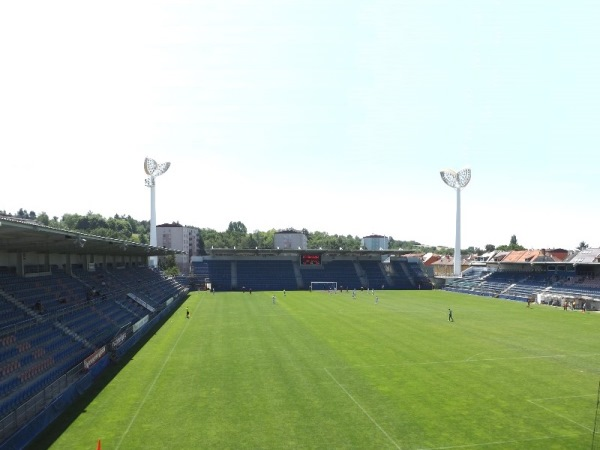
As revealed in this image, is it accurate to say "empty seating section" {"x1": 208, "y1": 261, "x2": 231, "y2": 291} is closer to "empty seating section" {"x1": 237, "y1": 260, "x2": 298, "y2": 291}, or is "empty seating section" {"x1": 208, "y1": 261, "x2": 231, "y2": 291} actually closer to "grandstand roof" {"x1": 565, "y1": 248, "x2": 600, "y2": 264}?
"empty seating section" {"x1": 237, "y1": 260, "x2": 298, "y2": 291}

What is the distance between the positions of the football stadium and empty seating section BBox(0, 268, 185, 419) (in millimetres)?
121

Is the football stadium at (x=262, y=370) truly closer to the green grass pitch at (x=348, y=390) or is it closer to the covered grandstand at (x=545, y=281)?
the green grass pitch at (x=348, y=390)

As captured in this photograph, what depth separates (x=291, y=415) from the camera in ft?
54.7

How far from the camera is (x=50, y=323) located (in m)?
24.1

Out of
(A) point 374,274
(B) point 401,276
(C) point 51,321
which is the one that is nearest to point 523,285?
(B) point 401,276

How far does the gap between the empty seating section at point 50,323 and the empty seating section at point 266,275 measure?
3923 centimetres

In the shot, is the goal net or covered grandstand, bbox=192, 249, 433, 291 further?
covered grandstand, bbox=192, 249, 433, 291

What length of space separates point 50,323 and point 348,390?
56.2 ft

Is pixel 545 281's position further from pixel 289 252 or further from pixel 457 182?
pixel 289 252

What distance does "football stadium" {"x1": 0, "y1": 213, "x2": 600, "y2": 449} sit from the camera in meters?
15.0

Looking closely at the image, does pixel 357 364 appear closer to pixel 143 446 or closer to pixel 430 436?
pixel 430 436

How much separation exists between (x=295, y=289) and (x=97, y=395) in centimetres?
→ 6153

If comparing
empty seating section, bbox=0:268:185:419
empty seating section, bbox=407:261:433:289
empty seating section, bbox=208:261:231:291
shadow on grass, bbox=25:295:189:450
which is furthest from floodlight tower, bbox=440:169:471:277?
shadow on grass, bbox=25:295:189:450

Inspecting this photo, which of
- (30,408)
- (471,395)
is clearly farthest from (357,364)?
(30,408)
